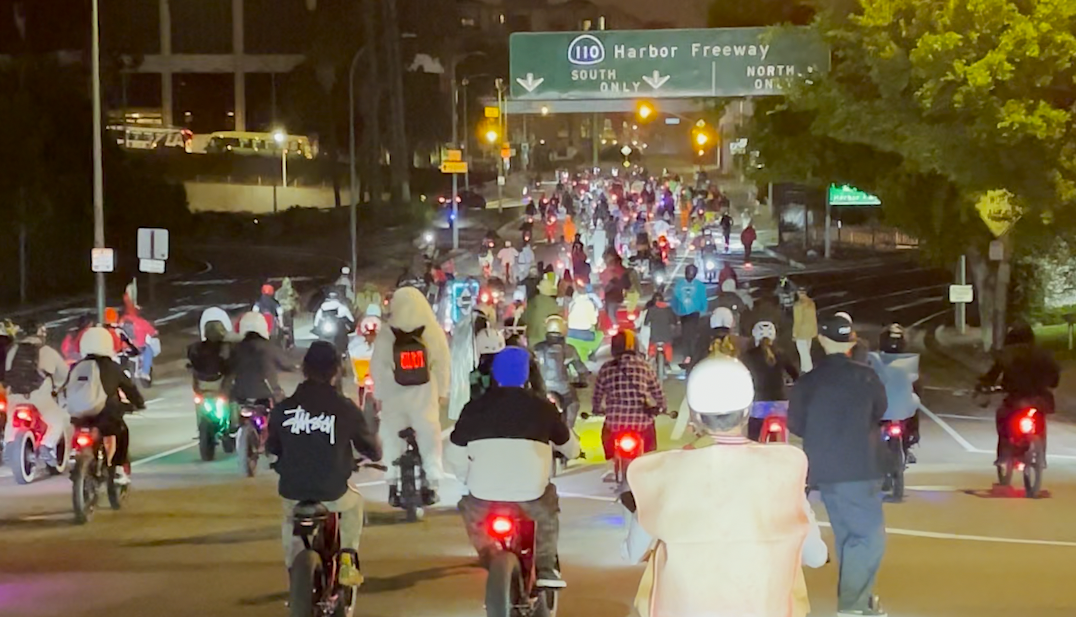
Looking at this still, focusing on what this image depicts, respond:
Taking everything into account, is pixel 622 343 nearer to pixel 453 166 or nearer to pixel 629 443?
pixel 629 443

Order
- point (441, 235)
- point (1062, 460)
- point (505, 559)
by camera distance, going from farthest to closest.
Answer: point (441, 235) → point (1062, 460) → point (505, 559)

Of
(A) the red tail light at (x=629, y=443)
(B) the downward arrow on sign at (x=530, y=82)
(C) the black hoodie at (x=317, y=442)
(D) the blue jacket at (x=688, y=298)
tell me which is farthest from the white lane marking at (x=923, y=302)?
(C) the black hoodie at (x=317, y=442)

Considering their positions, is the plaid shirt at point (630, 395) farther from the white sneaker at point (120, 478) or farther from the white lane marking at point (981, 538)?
the white sneaker at point (120, 478)

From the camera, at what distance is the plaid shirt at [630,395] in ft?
43.3

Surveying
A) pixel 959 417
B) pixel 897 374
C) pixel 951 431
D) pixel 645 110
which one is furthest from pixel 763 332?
pixel 645 110

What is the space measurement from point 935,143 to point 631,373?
47.2 ft

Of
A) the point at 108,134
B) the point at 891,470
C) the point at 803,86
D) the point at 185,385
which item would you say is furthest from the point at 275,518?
the point at 108,134

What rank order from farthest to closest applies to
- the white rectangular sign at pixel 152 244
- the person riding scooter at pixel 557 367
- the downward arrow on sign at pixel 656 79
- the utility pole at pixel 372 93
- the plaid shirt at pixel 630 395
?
1. the utility pole at pixel 372 93
2. the downward arrow on sign at pixel 656 79
3. the white rectangular sign at pixel 152 244
4. the person riding scooter at pixel 557 367
5. the plaid shirt at pixel 630 395

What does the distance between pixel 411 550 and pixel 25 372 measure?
6094 mm

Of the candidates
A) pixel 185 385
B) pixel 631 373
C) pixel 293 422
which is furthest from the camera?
pixel 185 385

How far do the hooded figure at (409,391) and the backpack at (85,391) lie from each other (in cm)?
237

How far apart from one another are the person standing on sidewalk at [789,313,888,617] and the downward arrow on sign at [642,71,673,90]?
29.5 metres

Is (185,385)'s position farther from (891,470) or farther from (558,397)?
(891,470)

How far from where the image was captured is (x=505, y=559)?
761cm
